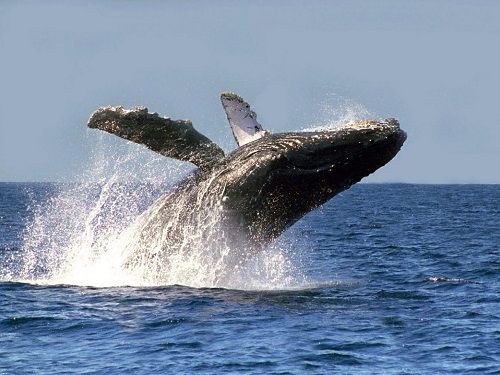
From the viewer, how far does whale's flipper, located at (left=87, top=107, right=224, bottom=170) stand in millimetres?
15836

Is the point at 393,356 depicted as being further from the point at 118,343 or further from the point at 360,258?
the point at 360,258

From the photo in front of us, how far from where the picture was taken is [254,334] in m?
13.6

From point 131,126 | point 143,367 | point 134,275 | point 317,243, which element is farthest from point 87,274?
point 317,243

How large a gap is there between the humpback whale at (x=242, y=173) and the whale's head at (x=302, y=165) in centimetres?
2

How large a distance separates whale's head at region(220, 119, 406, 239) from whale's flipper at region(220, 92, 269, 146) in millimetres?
331

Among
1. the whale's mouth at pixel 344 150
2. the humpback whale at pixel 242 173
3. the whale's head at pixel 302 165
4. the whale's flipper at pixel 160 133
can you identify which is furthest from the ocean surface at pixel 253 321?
the whale's mouth at pixel 344 150

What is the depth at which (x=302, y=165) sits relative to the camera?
52.2 ft

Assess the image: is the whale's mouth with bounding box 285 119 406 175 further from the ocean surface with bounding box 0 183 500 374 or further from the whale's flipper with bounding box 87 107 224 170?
the ocean surface with bounding box 0 183 500 374

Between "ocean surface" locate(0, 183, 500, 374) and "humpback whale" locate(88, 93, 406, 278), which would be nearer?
"ocean surface" locate(0, 183, 500, 374)

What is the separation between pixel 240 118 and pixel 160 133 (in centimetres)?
154

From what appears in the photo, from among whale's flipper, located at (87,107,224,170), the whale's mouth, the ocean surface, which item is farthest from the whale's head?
the ocean surface

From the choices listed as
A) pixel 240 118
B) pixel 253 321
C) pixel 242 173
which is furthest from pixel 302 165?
pixel 253 321

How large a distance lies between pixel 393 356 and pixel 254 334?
2.01 m

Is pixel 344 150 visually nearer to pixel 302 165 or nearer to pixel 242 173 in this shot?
pixel 302 165
